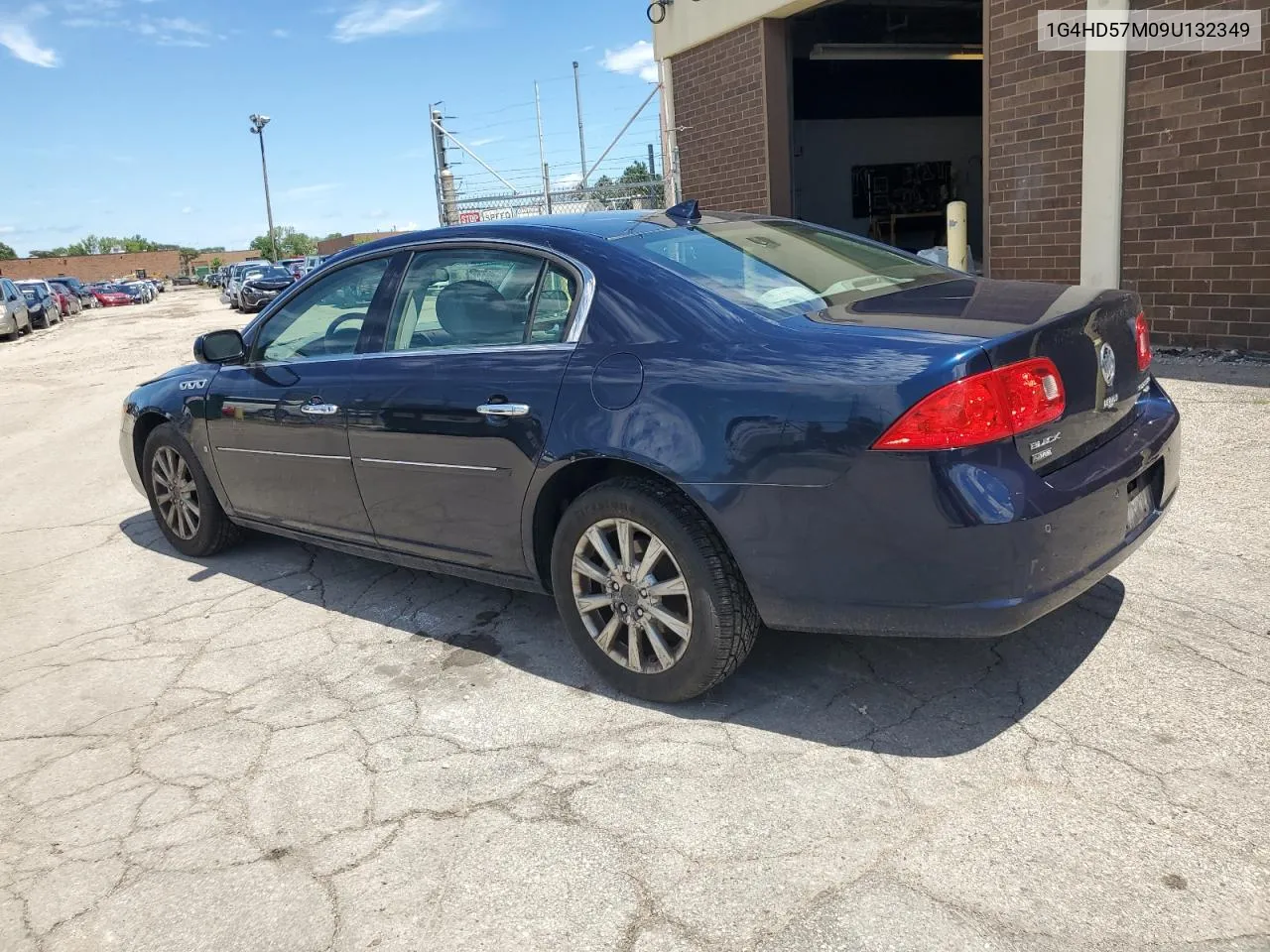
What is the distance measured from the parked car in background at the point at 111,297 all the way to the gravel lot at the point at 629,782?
57.9 metres

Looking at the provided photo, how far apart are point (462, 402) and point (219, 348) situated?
68.9 inches

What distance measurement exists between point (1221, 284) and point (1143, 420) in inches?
237

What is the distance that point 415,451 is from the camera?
13.1ft

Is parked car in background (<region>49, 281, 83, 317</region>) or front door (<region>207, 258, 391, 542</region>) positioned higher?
parked car in background (<region>49, 281, 83, 317</region>)

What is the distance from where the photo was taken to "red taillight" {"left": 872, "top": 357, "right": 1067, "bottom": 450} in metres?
2.75

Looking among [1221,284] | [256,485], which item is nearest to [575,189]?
[1221,284]

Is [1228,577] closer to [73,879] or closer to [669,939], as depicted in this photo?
[669,939]

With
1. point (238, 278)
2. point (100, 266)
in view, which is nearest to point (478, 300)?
point (238, 278)

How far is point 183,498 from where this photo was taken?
218 inches

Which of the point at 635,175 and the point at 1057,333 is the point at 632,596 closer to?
the point at 1057,333

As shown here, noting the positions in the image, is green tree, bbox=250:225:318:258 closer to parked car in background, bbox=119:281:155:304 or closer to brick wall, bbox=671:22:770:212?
parked car in background, bbox=119:281:155:304

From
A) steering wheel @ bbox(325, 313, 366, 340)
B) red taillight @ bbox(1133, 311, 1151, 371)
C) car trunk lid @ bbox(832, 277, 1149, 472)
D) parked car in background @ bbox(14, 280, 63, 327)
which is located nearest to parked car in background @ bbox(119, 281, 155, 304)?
parked car in background @ bbox(14, 280, 63, 327)

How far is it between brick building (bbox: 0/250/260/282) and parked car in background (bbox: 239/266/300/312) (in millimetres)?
66405

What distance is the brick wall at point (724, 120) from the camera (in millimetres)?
14320
